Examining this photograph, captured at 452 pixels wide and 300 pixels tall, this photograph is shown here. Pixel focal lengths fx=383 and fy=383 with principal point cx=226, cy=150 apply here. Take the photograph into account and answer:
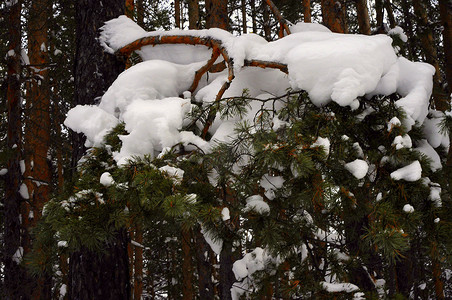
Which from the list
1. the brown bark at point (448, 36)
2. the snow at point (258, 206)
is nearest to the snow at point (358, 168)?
the snow at point (258, 206)

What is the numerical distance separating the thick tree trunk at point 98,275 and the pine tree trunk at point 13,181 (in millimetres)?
3746

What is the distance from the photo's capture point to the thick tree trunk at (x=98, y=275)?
2961 millimetres

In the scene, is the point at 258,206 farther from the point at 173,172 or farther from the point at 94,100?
the point at 94,100

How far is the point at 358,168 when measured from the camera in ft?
5.52

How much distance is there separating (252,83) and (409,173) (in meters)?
1.30

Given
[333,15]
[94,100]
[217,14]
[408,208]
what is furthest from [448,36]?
[94,100]

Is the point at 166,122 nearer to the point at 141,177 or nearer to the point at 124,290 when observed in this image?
the point at 141,177

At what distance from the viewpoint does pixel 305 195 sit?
1.67 meters

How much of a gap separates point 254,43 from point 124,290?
85.6 inches

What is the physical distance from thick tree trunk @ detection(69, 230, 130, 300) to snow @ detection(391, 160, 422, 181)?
6.83 feet

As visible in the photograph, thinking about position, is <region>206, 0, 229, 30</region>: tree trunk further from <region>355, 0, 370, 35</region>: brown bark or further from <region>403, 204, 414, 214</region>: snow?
<region>403, 204, 414, 214</region>: snow

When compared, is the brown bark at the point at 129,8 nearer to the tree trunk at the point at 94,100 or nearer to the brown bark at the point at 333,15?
the tree trunk at the point at 94,100

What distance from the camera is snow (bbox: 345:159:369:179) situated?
166 cm

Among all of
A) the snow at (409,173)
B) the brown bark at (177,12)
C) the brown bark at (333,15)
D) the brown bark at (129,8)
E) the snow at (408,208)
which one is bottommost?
the snow at (408,208)
